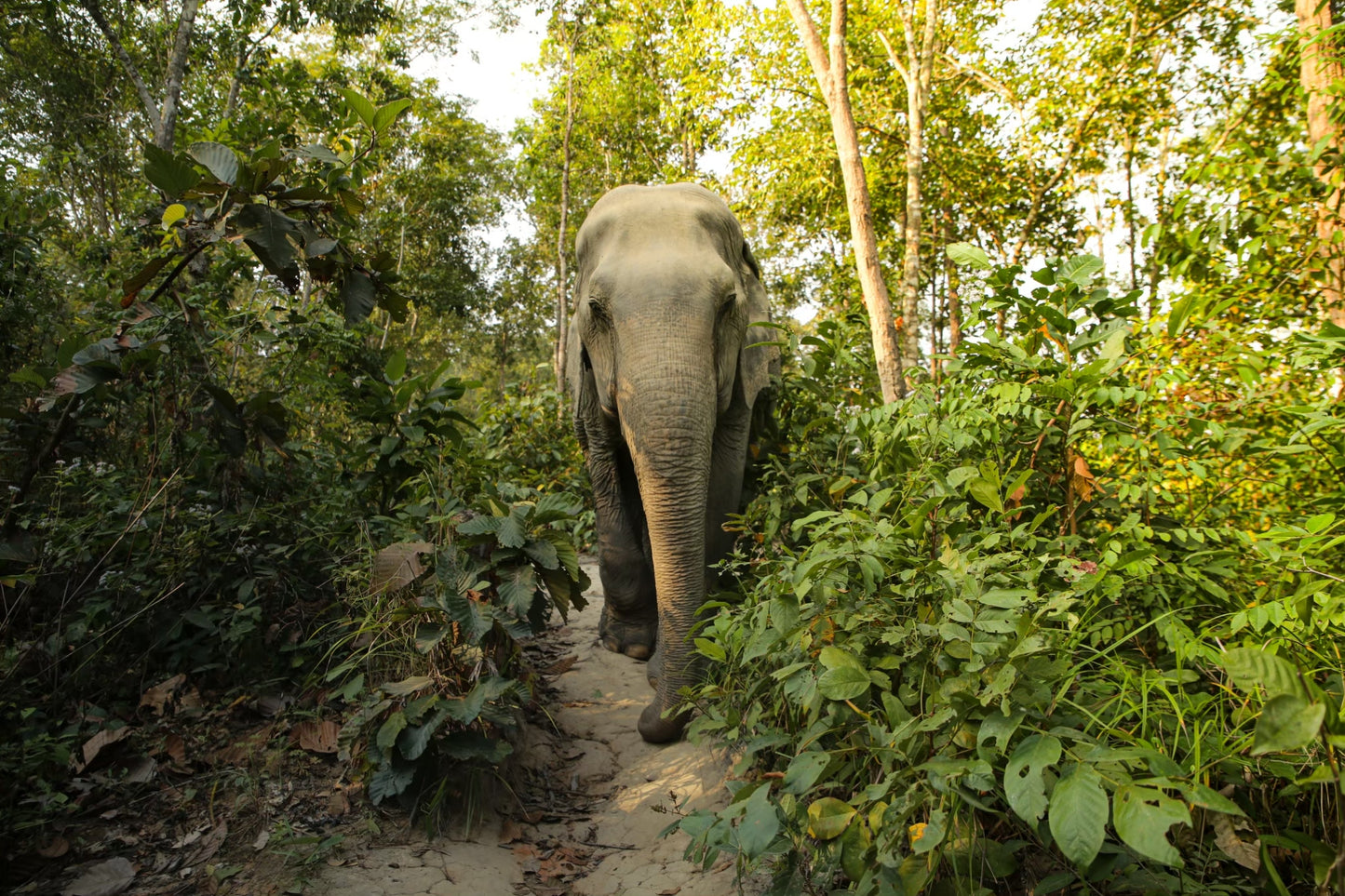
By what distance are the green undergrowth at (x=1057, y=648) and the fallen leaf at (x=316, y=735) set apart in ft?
5.44

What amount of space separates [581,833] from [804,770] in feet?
5.67

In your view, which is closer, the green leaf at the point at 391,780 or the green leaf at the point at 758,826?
the green leaf at the point at 758,826

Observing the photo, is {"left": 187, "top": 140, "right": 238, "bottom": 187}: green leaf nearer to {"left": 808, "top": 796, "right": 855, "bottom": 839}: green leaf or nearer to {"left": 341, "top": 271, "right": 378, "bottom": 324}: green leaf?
{"left": 341, "top": 271, "right": 378, "bottom": 324}: green leaf

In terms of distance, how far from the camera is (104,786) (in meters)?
2.97

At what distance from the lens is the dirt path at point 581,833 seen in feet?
9.32

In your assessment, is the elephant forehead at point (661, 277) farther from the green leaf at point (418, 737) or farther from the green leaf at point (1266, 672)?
the green leaf at point (1266, 672)

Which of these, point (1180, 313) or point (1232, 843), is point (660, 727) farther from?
point (1180, 313)

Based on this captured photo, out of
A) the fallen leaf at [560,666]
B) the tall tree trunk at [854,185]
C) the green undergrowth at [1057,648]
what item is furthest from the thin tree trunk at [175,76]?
the green undergrowth at [1057,648]

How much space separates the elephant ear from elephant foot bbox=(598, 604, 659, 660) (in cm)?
169

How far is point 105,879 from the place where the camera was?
2590 millimetres

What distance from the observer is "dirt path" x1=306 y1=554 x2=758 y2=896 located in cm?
284

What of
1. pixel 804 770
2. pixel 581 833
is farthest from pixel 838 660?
pixel 581 833

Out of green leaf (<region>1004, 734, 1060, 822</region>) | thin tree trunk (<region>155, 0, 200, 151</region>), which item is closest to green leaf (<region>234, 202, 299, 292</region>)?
green leaf (<region>1004, 734, 1060, 822</region>)

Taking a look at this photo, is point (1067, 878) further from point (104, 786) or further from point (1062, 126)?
point (1062, 126)
